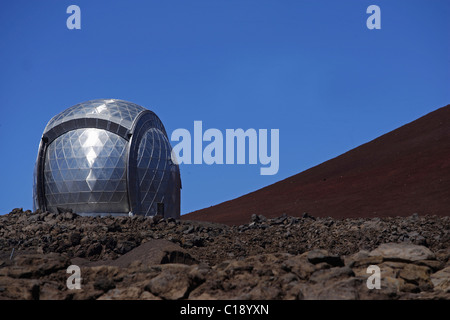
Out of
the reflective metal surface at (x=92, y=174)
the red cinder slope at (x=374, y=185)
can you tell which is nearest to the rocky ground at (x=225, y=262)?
the reflective metal surface at (x=92, y=174)

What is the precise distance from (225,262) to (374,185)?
32.1 meters

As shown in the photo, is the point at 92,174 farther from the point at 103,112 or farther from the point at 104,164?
the point at 103,112

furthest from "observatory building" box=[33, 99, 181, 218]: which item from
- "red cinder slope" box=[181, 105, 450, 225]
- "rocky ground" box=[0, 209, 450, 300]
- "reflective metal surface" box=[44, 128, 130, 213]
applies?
"red cinder slope" box=[181, 105, 450, 225]

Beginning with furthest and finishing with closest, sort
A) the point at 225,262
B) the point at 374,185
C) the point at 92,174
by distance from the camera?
the point at 374,185 → the point at 92,174 → the point at 225,262

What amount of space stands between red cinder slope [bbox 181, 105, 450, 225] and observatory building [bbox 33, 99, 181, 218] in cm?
1536

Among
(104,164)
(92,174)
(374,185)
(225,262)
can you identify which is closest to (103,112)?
(104,164)

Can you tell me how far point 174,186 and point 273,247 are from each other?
845 centimetres

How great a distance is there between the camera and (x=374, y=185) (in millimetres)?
39844

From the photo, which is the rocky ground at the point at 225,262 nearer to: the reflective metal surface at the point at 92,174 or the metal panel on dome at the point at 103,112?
the reflective metal surface at the point at 92,174

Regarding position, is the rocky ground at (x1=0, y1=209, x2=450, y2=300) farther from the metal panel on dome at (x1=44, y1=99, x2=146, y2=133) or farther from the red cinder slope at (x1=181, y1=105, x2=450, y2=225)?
the red cinder slope at (x1=181, y1=105, x2=450, y2=225)

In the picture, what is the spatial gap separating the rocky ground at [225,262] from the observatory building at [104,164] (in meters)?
2.70

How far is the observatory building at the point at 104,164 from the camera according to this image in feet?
69.5

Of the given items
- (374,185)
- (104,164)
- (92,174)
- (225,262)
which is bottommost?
(225,262)
